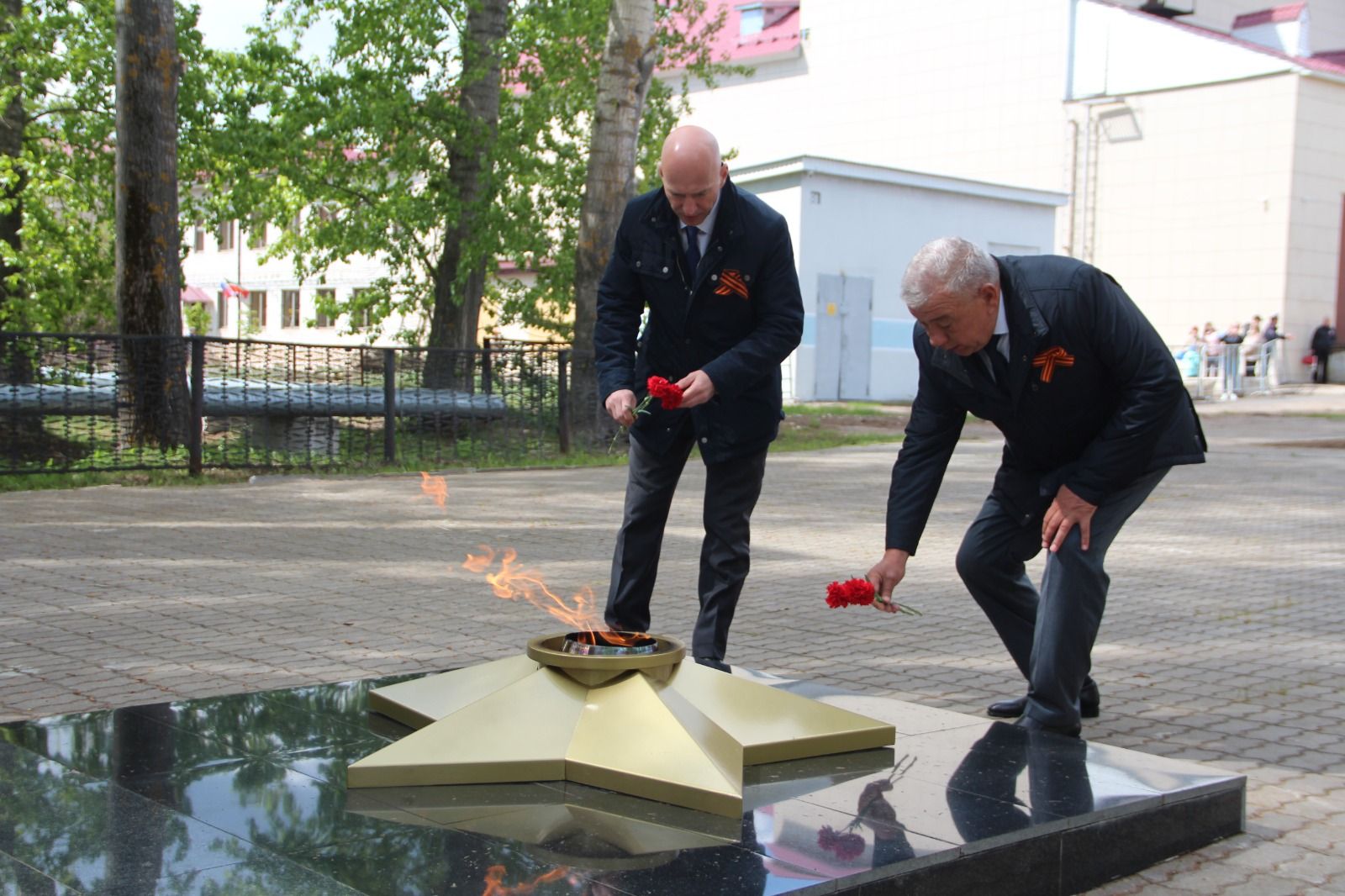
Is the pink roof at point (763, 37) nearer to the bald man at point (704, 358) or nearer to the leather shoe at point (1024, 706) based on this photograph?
the bald man at point (704, 358)

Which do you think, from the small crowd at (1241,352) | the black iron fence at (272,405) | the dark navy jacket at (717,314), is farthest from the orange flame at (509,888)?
the small crowd at (1241,352)

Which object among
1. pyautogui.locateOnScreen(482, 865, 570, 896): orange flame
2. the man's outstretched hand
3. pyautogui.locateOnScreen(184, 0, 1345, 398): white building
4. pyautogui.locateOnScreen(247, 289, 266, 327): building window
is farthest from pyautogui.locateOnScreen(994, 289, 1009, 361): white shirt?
pyautogui.locateOnScreen(247, 289, 266, 327): building window

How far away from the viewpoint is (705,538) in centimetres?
528

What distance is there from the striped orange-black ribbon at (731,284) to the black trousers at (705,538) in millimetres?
527

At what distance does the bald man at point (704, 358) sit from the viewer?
201 inches

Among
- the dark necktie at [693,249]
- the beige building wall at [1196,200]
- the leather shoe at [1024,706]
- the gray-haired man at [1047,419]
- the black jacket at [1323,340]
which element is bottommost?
the leather shoe at [1024,706]

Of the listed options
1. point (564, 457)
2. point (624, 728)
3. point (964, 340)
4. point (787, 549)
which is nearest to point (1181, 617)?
point (787, 549)

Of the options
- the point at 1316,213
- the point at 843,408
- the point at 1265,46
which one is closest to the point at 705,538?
the point at 843,408

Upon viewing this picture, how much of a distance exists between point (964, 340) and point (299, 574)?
5469 mm

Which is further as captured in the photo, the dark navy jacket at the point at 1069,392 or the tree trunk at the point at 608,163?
the tree trunk at the point at 608,163

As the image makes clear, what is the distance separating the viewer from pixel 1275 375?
115 feet

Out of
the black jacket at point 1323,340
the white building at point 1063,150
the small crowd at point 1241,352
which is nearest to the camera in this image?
the white building at point 1063,150

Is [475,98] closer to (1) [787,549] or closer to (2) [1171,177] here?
(1) [787,549]

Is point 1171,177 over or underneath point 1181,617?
over
